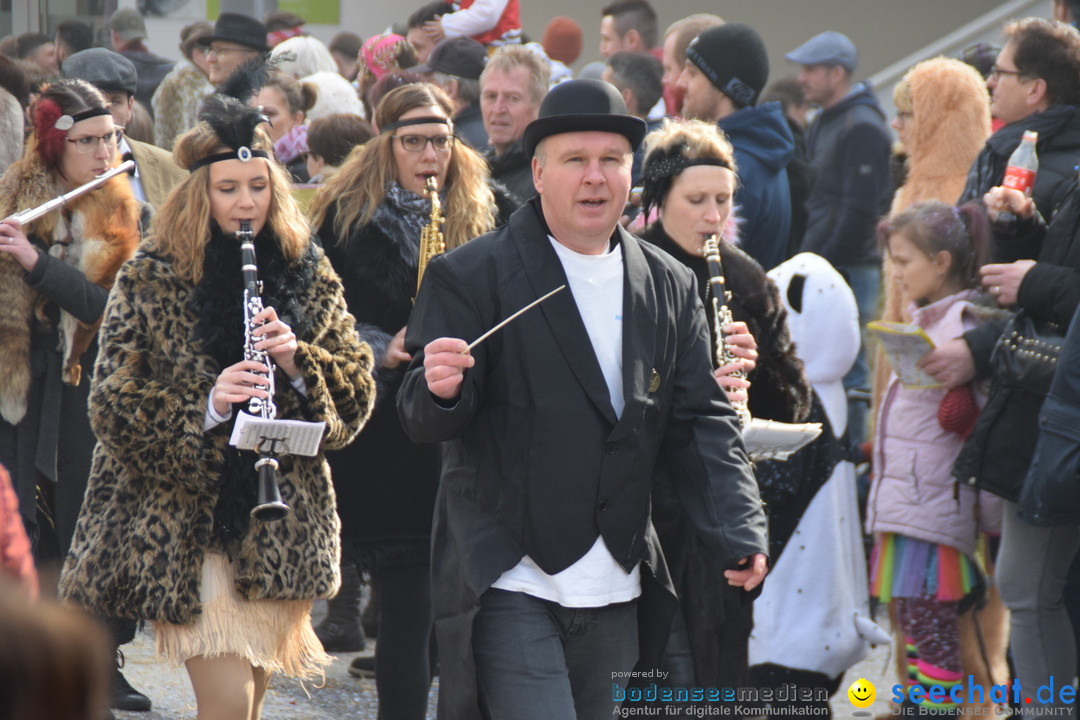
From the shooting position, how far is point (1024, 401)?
16.0ft

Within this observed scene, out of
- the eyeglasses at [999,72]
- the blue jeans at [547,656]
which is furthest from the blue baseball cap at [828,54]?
the blue jeans at [547,656]

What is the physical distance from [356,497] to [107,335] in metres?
1.30

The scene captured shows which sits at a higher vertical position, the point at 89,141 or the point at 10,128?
the point at 10,128

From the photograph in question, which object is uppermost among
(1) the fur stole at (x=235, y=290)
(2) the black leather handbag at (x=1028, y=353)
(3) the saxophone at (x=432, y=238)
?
(3) the saxophone at (x=432, y=238)

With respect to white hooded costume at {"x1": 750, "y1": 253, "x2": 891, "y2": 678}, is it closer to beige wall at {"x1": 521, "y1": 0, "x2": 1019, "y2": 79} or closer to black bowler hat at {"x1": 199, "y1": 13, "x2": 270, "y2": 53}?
black bowler hat at {"x1": 199, "y1": 13, "x2": 270, "y2": 53}

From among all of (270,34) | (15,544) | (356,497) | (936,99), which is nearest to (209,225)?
(356,497)

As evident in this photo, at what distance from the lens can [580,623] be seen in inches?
133

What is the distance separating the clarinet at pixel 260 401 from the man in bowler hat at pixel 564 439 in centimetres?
64

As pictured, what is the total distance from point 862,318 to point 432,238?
334 centimetres

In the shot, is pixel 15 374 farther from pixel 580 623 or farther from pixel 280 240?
pixel 580 623

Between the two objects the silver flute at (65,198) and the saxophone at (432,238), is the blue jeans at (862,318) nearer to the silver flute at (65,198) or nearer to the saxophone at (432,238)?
the saxophone at (432,238)

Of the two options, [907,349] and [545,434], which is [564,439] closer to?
→ [545,434]

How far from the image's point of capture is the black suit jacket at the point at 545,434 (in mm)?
3320

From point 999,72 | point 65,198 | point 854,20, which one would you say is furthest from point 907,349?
point 854,20
